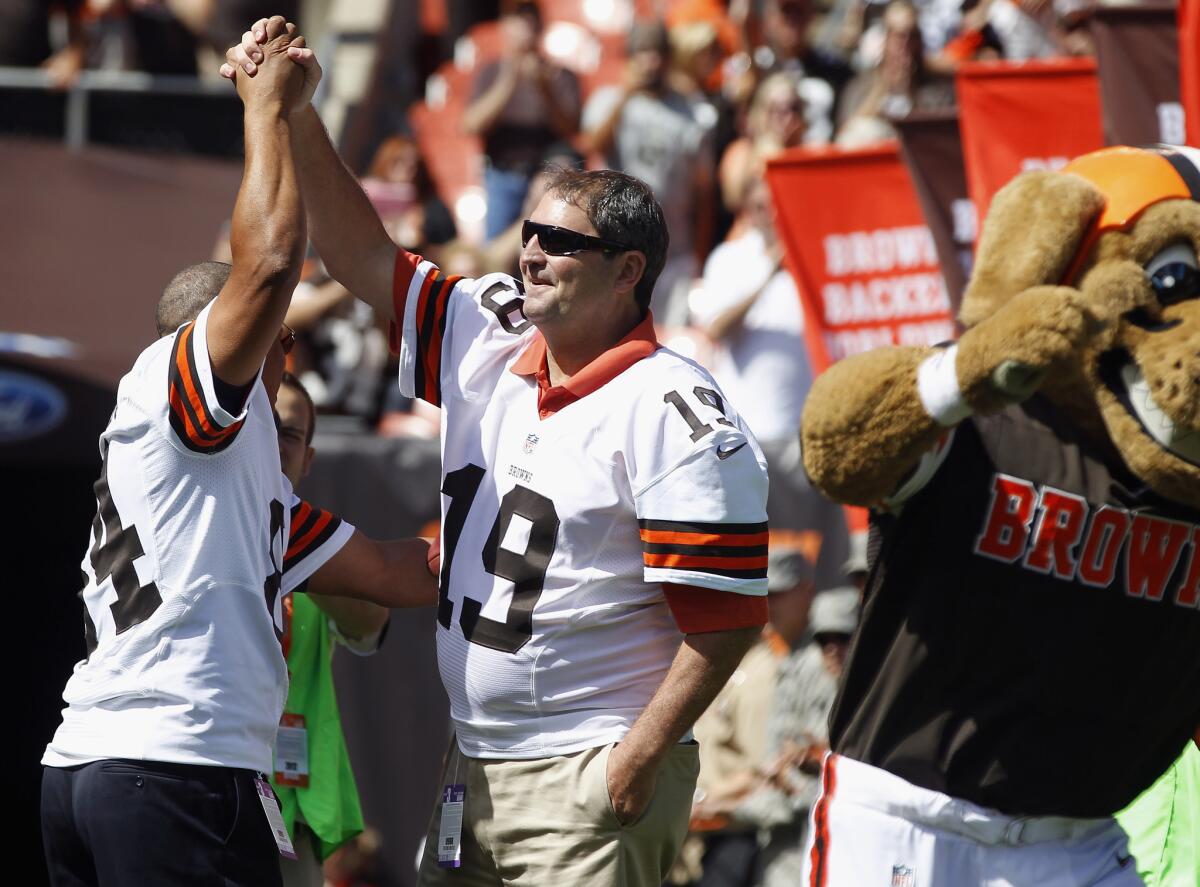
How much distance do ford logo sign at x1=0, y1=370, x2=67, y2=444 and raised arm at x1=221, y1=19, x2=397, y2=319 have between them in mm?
3375

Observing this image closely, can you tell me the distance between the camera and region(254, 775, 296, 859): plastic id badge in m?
3.29

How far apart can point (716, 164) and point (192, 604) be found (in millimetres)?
6656

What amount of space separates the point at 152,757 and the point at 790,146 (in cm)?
591

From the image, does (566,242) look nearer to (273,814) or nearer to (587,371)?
(587,371)

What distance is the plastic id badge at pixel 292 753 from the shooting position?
4133 mm

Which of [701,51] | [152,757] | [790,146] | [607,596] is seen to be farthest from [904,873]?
[701,51]

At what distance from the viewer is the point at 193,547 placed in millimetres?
3191

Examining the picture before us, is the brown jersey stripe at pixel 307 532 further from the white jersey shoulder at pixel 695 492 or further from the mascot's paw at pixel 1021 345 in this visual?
the mascot's paw at pixel 1021 345

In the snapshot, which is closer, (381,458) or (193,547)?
(193,547)

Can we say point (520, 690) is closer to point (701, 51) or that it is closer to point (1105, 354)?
point (1105, 354)

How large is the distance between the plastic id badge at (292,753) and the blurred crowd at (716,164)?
2186 millimetres

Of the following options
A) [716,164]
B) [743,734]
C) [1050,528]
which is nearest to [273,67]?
[1050,528]

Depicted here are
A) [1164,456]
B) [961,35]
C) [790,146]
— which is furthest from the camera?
[961,35]

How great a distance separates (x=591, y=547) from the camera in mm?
3516
